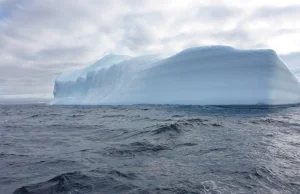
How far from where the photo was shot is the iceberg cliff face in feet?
57.9

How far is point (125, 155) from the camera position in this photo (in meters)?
6.69

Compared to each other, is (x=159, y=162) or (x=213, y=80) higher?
(x=213, y=80)

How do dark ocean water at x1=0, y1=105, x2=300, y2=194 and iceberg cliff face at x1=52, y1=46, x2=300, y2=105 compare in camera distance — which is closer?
dark ocean water at x1=0, y1=105, x2=300, y2=194

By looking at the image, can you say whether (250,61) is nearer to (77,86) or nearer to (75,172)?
(75,172)

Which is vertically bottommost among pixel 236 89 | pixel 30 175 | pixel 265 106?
pixel 30 175

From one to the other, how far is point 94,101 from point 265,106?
18.1 metres

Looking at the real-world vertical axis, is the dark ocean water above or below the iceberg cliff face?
below

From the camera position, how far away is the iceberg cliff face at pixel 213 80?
17656 millimetres

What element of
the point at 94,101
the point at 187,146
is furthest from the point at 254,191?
the point at 94,101

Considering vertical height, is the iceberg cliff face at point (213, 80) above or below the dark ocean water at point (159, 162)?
above

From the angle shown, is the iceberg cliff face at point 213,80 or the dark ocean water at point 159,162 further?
the iceberg cliff face at point 213,80

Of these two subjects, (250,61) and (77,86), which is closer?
(250,61)

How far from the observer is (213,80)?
63.0ft

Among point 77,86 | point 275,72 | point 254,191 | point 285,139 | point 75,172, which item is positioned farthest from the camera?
point 77,86
